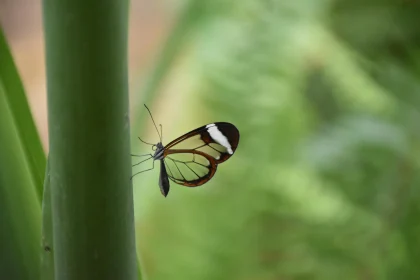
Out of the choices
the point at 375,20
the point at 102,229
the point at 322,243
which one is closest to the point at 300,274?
the point at 322,243

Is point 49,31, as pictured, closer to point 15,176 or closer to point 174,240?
point 15,176

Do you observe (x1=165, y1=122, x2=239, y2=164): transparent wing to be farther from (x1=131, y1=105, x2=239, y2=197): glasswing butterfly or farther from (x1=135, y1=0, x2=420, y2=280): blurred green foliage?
(x1=135, y1=0, x2=420, y2=280): blurred green foliage

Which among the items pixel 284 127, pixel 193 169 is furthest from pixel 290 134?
pixel 193 169

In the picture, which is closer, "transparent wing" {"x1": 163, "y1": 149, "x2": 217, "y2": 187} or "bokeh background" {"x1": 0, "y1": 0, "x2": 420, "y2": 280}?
"transparent wing" {"x1": 163, "y1": 149, "x2": 217, "y2": 187}

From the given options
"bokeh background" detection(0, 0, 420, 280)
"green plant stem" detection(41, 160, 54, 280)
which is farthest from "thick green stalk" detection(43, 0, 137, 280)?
"bokeh background" detection(0, 0, 420, 280)

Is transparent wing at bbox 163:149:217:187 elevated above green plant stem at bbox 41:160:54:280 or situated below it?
above

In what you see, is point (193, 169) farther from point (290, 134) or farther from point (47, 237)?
point (290, 134)

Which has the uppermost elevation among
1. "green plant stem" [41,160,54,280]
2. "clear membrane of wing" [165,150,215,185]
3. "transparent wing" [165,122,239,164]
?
"transparent wing" [165,122,239,164]
